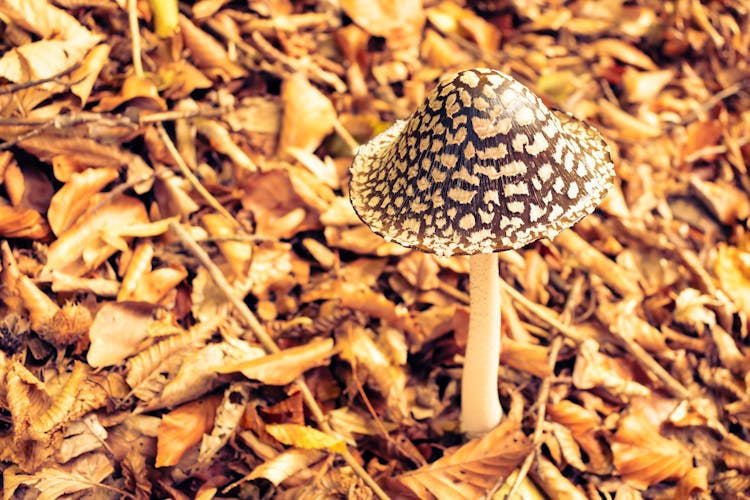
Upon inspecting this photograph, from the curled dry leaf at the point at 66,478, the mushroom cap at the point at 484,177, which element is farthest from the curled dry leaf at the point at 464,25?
the curled dry leaf at the point at 66,478

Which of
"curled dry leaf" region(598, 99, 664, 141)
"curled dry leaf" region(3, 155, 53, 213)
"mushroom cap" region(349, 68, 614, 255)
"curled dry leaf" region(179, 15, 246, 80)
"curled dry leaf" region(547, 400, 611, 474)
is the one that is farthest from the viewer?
"curled dry leaf" region(598, 99, 664, 141)

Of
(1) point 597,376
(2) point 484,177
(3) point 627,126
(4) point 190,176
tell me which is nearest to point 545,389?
(1) point 597,376

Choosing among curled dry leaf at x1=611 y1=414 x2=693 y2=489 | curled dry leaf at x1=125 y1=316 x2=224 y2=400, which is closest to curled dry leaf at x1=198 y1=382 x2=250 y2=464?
curled dry leaf at x1=125 y1=316 x2=224 y2=400

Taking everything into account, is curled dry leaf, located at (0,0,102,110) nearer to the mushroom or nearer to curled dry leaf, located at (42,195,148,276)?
curled dry leaf, located at (42,195,148,276)

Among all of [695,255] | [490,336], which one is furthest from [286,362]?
[695,255]

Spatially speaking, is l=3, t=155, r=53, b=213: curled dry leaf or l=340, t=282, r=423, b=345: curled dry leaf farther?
l=340, t=282, r=423, b=345: curled dry leaf

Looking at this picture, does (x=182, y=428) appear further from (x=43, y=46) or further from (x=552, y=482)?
(x=43, y=46)

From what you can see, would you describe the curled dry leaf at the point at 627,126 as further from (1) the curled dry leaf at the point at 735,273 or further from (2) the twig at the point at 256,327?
(2) the twig at the point at 256,327
